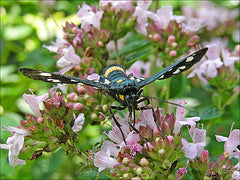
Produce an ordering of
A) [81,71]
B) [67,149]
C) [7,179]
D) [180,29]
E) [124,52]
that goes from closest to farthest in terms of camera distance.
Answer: [67,149], [81,71], [180,29], [124,52], [7,179]

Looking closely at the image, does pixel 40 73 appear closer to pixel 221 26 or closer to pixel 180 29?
pixel 180 29

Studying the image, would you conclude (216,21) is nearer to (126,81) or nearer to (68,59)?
(68,59)

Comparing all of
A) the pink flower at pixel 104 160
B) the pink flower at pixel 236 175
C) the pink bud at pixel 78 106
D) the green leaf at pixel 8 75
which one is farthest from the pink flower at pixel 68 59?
the green leaf at pixel 8 75

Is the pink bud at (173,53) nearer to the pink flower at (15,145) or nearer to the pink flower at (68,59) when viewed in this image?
the pink flower at (68,59)

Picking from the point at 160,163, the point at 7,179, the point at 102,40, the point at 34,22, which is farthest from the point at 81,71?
the point at 34,22

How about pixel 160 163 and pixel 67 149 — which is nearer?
pixel 160 163

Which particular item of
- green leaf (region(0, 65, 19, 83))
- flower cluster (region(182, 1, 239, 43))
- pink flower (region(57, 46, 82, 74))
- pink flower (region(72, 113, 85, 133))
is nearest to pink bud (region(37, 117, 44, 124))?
pink flower (region(72, 113, 85, 133))
